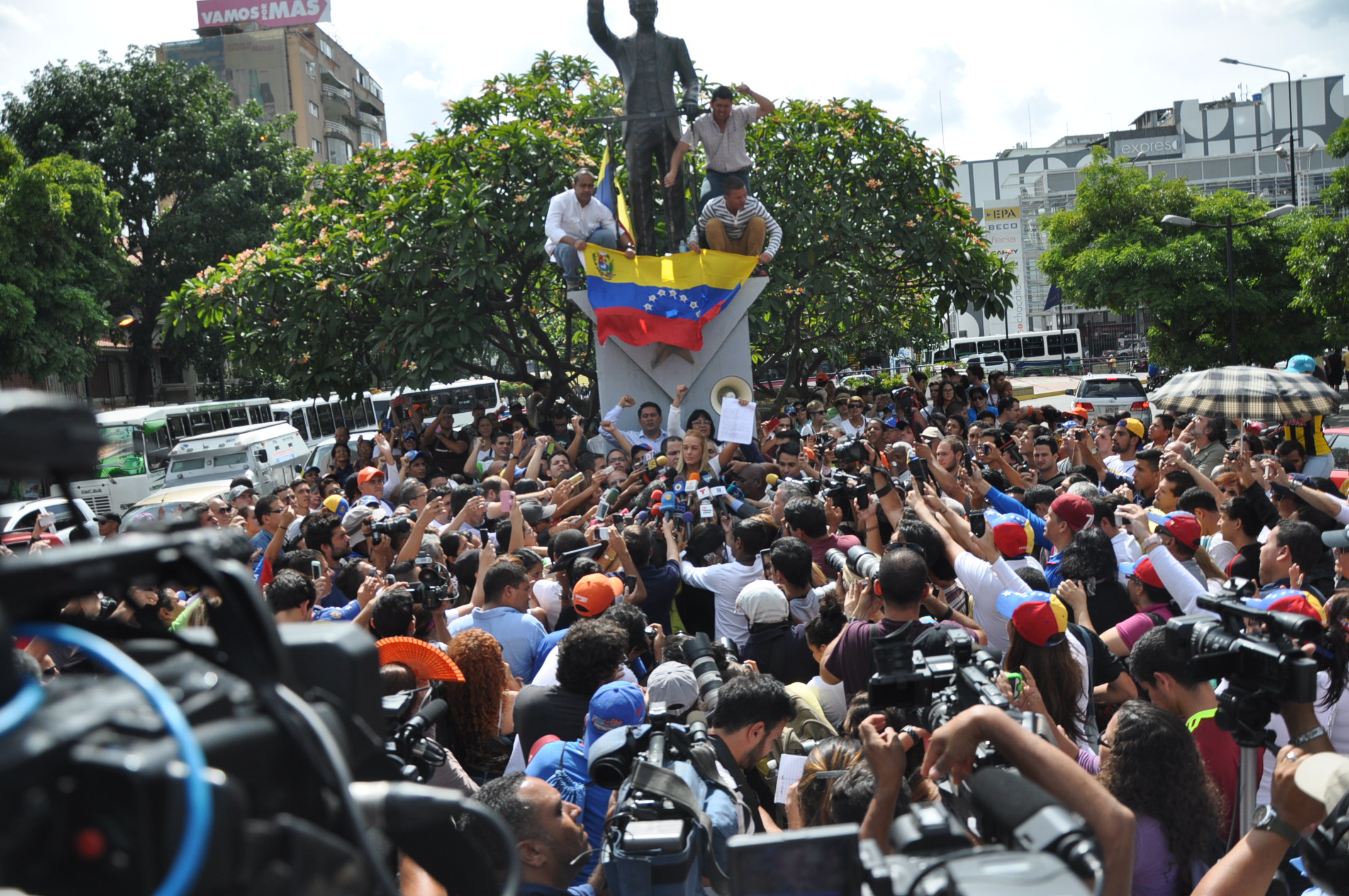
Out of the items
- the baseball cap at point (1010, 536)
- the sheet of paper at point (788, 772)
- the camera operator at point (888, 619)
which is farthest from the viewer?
the baseball cap at point (1010, 536)

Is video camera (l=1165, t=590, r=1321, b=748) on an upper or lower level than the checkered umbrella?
lower

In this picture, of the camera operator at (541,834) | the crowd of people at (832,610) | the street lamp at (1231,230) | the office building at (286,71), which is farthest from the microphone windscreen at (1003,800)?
the office building at (286,71)

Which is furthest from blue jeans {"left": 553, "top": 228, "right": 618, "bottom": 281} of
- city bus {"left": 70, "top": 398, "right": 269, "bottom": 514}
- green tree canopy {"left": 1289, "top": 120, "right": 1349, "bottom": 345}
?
green tree canopy {"left": 1289, "top": 120, "right": 1349, "bottom": 345}

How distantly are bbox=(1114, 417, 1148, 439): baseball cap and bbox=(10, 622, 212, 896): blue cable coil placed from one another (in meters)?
9.96

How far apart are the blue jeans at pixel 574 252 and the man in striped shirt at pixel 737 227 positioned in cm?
83

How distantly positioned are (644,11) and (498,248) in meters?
5.23

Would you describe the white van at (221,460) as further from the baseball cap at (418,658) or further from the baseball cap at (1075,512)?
the baseball cap at (418,658)

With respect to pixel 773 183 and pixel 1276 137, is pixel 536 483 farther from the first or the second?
pixel 1276 137

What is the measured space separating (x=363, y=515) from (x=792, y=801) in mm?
4962

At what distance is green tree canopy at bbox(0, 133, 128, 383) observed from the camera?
23.5 m

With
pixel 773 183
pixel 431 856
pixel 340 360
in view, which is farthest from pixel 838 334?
pixel 431 856

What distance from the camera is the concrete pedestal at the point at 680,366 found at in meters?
11.7

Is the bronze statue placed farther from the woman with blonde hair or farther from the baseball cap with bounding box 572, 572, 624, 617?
the woman with blonde hair

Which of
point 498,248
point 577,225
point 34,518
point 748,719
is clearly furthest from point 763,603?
point 34,518
